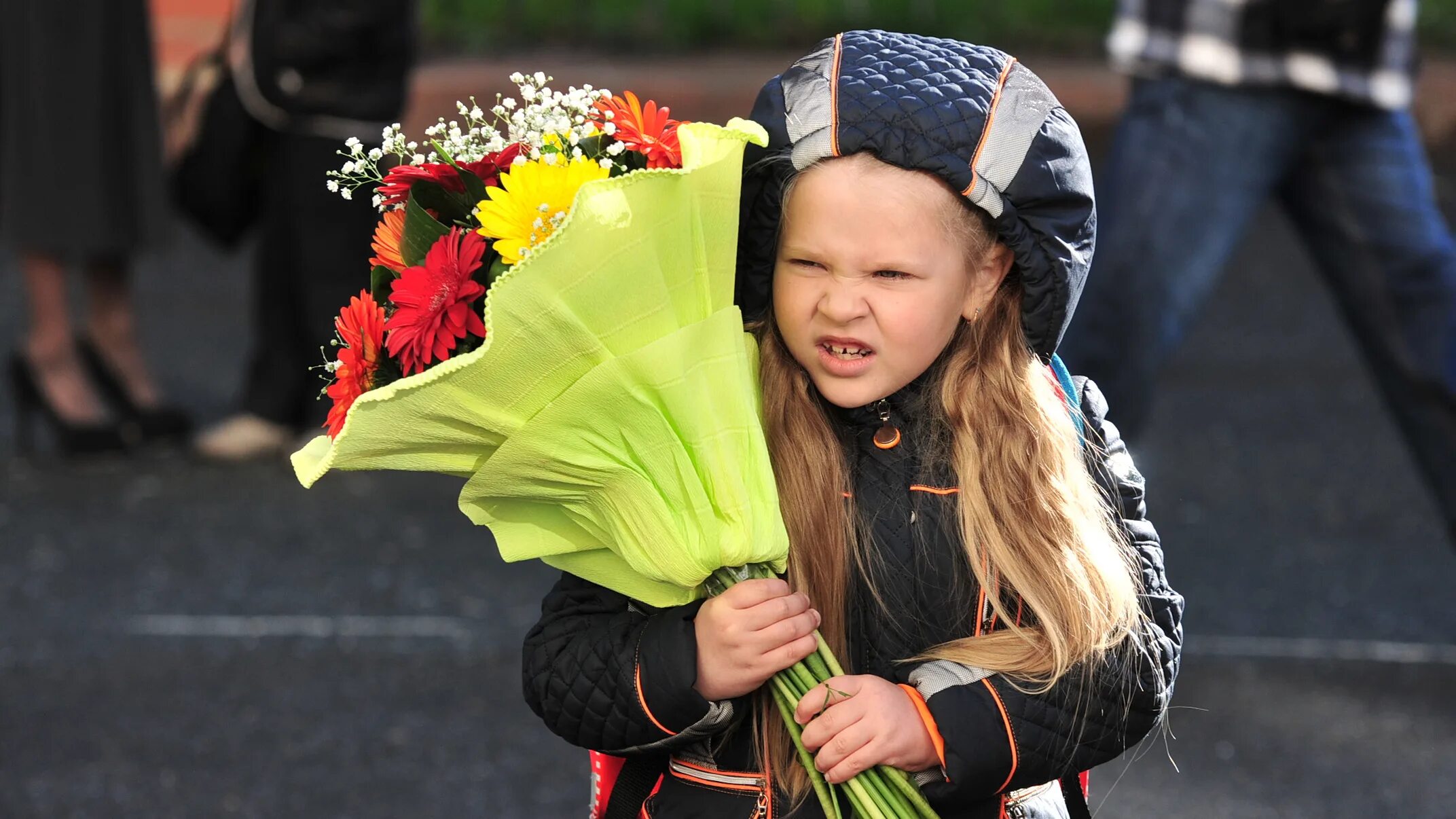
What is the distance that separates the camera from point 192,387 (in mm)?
6383

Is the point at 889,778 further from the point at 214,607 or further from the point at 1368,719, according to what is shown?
the point at 214,607

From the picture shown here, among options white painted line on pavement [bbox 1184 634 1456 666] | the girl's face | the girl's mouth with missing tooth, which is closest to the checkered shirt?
white painted line on pavement [bbox 1184 634 1456 666]

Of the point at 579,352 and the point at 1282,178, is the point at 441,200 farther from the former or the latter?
the point at 1282,178

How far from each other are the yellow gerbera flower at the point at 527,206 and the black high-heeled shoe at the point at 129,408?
4.11 m

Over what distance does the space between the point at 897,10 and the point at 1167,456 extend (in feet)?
12.7

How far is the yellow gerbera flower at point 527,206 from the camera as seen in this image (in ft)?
5.90

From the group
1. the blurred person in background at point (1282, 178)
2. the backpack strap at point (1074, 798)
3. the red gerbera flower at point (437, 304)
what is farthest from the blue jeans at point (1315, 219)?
the red gerbera flower at point (437, 304)

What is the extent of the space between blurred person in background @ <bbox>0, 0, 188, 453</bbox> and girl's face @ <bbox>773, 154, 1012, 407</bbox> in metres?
3.96

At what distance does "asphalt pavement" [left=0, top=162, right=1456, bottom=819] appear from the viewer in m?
3.56

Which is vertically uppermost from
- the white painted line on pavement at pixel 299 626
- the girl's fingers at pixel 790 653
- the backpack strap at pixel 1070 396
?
the backpack strap at pixel 1070 396

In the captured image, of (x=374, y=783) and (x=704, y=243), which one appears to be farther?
(x=374, y=783)

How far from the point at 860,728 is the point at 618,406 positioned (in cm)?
44

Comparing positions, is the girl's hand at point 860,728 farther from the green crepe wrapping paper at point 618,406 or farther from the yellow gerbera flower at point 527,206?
the yellow gerbera flower at point 527,206

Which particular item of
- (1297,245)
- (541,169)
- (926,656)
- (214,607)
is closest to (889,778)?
(926,656)
